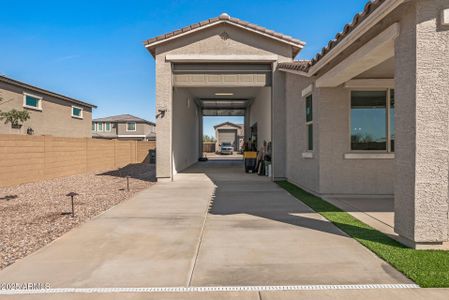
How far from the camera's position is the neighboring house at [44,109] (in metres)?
22.8

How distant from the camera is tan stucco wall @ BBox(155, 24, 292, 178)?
14227 mm

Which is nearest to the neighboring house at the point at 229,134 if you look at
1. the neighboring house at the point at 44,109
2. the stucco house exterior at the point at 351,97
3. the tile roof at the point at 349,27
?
the neighboring house at the point at 44,109

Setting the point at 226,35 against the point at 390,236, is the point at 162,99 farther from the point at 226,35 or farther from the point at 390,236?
the point at 390,236

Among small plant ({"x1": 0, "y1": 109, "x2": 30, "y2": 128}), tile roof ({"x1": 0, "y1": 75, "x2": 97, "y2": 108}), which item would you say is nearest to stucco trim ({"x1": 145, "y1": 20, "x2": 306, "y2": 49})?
small plant ({"x1": 0, "y1": 109, "x2": 30, "y2": 128})

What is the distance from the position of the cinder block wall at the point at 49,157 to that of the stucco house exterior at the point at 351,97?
524cm

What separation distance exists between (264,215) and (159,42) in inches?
370

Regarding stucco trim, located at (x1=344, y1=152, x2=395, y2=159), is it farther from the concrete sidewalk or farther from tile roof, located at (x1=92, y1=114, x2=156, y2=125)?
tile roof, located at (x1=92, y1=114, x2=156, y2=125)

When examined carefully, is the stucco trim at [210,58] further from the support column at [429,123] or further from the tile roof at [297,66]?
the support column at [429,123]

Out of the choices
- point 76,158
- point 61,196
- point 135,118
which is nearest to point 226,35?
point 61,196

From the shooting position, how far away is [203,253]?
5078 millimetres

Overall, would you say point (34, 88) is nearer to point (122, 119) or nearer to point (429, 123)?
point (122, 119)

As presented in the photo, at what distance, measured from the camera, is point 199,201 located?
9531mm

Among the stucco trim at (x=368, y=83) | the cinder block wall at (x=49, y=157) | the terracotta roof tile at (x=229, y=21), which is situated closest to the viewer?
the stucco trim at (x=368, y=83)

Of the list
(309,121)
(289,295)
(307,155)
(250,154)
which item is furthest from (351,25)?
(250,154)
